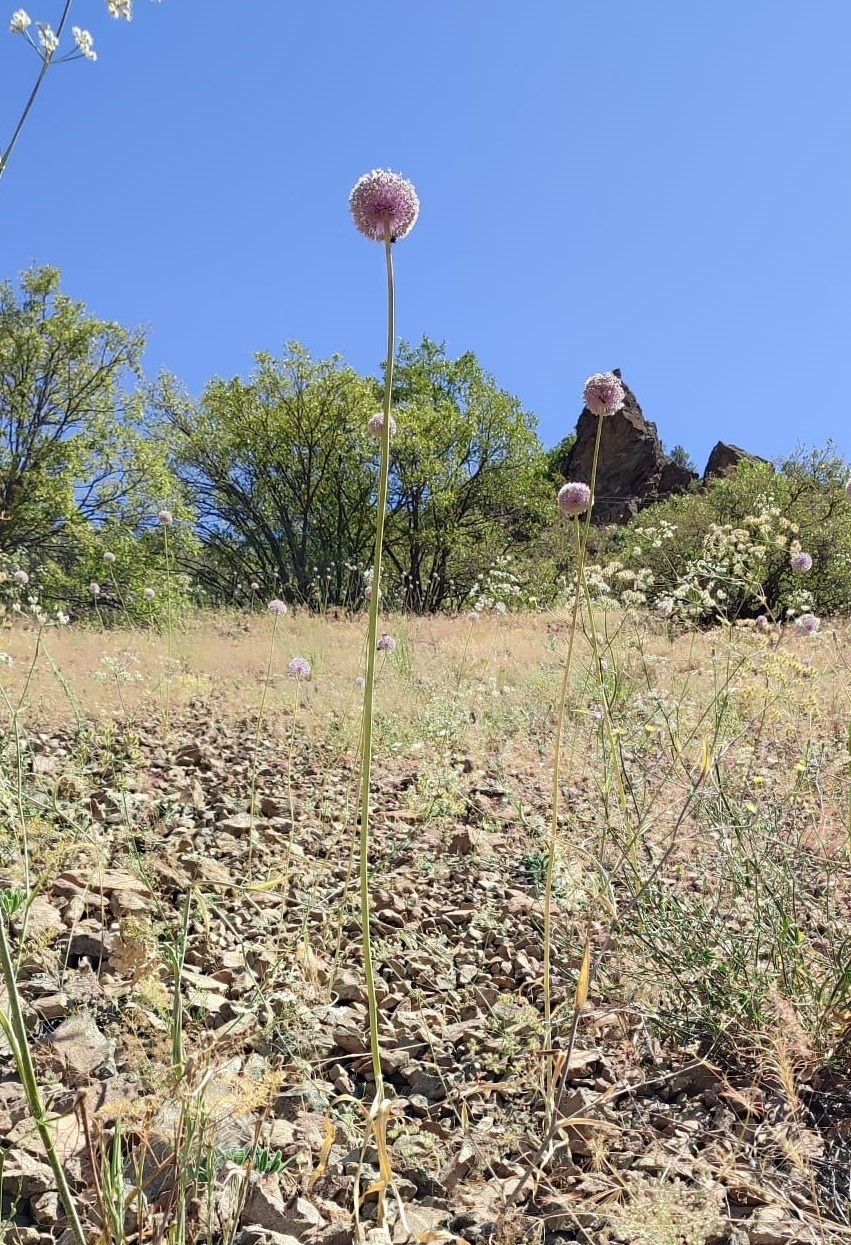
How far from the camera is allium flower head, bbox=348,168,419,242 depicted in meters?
1.25

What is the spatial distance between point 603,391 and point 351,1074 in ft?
5.76

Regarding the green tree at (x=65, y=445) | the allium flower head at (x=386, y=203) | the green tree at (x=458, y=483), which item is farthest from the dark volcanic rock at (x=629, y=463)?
the allium flower head at (x=386, y=203)

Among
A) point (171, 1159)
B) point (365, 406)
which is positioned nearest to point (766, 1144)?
point (171, 1159)

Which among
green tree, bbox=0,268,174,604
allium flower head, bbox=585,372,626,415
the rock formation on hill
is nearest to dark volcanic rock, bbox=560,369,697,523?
the rock formation on hill

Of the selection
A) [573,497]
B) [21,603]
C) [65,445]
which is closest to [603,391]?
[573,497]

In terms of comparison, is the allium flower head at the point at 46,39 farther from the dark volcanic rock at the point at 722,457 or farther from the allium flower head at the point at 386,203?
the dark volcanic rock at the point at 722,457

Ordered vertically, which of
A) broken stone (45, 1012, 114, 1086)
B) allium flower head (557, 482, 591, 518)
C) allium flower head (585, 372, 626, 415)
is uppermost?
allium flower head (585, 372, 626, 415)

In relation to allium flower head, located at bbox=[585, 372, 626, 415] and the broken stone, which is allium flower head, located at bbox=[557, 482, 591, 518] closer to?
allium flower head, located at bbox=[585, 372, 626, 415]

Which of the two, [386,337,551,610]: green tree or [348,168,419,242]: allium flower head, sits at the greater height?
[386,337,551,610]: green tree

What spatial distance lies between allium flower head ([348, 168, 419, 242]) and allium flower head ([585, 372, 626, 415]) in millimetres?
806

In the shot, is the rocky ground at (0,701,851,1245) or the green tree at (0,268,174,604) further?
the green tree at (0,268,174,604)

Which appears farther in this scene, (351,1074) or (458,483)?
(458,483)

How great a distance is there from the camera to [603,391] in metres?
1.93

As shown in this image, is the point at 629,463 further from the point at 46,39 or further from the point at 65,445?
the point at 46,39
